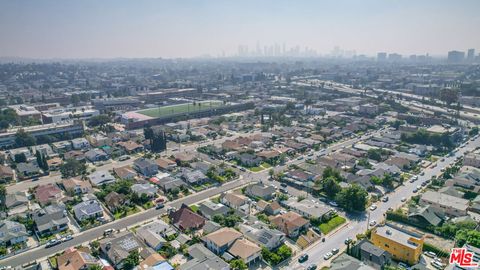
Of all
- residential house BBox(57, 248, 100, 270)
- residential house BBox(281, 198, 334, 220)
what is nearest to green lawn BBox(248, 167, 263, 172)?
A: residential house BBox(281, 198, 334, 220)

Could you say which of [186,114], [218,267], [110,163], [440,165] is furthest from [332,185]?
[186,114]

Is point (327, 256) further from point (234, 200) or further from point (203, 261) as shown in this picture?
point (234, 200)

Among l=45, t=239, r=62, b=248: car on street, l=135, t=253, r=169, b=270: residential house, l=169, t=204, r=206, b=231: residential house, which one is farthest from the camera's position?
l=169, t=204, r=206, b=231: residential house

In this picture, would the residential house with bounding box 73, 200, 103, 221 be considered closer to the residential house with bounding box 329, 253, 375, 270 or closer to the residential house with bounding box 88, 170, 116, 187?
the residential house with bounding box 88, 170, 116, 187

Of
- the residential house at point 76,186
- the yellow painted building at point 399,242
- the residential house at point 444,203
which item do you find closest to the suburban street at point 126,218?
the residential house at point 76,186

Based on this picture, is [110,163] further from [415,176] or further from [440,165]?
[440,165]

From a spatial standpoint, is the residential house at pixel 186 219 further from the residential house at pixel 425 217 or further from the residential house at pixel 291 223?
the residential house at pixel 425 217

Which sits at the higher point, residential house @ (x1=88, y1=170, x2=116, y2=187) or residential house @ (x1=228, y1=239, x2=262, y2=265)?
residential house @ (x1=88, y1=170, x2=116, y2=187)
